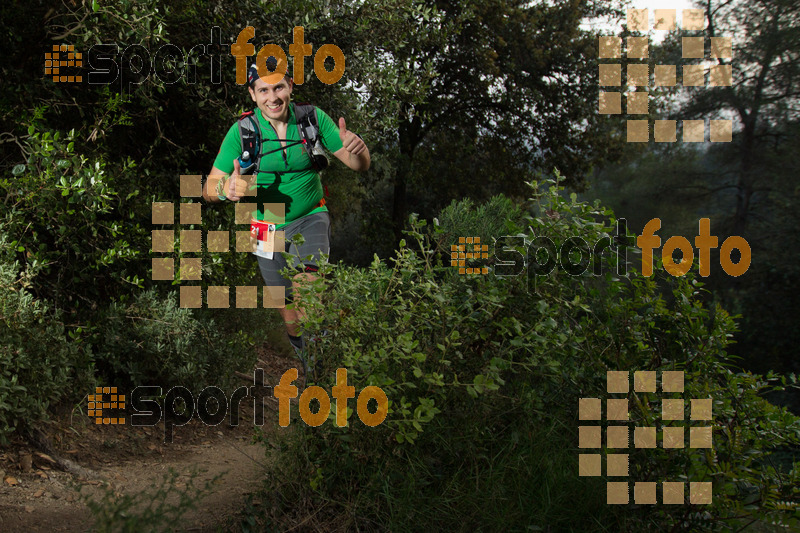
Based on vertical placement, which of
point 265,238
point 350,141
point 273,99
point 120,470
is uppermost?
point 273,99

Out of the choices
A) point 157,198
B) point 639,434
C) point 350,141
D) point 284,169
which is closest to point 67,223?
point 157,198

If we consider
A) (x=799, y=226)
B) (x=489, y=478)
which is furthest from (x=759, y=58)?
(x=489, y=478)

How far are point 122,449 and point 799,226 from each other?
454 inches

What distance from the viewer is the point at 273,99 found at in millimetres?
4902

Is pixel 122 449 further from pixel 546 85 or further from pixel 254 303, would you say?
pixel 546 85

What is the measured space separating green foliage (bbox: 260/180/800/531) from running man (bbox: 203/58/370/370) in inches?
38.7

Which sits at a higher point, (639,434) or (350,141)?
(350,141)

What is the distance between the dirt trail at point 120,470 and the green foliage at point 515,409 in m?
0.76

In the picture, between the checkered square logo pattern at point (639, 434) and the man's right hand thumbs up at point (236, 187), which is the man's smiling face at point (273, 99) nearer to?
the man's right hand thumbs up at point (236, 187)

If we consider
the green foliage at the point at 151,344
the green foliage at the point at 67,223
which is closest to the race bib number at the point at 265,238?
the green foliage at the point at 67,223

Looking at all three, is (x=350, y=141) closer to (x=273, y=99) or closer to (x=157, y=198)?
(x=273, y=99)

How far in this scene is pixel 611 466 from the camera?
11.3 ft

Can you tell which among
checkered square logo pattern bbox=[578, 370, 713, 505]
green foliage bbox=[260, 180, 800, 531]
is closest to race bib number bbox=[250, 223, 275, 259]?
green foliage bbox=[260, 180, 800, 531]

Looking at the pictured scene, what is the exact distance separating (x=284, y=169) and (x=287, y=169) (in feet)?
0.07
